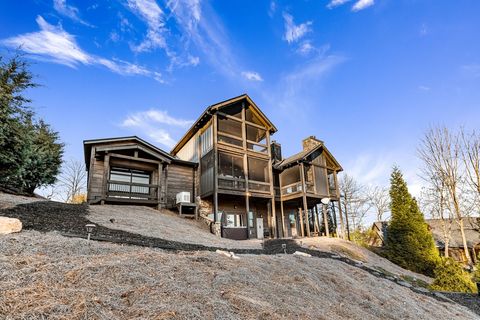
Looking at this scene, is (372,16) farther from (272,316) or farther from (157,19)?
(272,316)

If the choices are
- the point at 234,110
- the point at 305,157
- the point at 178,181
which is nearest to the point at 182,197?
the point at 178,181

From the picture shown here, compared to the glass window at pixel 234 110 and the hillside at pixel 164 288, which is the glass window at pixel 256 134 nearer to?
the glass window at pixel 234 110

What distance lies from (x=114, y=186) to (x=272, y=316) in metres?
13.9

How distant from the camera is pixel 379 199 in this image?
34.2 metres

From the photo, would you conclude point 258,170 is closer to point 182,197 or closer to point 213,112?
point 213,112

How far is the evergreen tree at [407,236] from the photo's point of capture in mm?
17031

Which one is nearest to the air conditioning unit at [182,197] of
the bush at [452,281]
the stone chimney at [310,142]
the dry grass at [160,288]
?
the dry grass at [160,288]

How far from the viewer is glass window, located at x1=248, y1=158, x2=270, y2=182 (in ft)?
59.7

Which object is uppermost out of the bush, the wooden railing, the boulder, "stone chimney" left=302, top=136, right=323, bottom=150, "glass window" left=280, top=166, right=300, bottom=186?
"stone chimney" left=302, top=136, right=323, bottom=150

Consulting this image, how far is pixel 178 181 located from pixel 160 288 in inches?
540

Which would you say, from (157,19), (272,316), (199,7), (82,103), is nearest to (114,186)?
(82,103)

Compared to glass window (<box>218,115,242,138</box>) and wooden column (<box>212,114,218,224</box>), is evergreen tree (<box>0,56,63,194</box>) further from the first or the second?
glass window (<box>218,115,242,138</box>)

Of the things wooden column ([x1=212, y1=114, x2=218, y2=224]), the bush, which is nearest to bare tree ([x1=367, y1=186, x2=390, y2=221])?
the bush

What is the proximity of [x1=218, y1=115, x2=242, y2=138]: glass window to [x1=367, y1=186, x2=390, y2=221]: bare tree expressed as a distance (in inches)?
914
